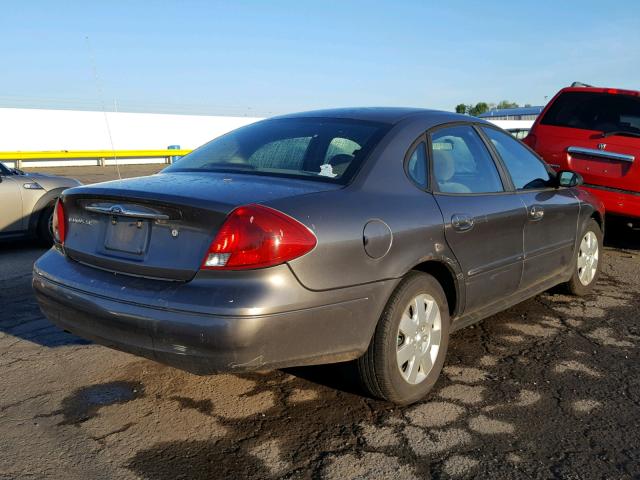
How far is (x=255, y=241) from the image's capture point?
9.05 ft

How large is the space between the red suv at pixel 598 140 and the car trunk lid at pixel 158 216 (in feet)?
15.9

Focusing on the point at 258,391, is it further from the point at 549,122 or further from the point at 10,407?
the point at 549,122

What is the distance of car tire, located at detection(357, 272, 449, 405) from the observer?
317 cm

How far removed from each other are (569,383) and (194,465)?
2178 millimetres

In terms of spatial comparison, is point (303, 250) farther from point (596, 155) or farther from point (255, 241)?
point (596, 155)

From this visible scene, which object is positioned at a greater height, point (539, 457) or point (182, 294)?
point (182, 294)

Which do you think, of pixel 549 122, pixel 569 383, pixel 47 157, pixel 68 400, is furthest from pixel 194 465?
pixel 47 157

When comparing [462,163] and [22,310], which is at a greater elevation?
[462,163]

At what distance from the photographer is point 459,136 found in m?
4.13

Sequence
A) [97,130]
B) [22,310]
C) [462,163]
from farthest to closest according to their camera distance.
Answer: [97,130]
[22,310]
[462,163]

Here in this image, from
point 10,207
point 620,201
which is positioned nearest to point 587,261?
point 620,201

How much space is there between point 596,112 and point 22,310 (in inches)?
251

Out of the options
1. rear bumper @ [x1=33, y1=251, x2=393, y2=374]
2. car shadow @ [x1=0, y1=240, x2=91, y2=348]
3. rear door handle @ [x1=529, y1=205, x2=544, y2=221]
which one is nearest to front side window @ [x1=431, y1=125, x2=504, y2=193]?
rear door handle @ [x1=529, y1=205, x2=544, y2=221]

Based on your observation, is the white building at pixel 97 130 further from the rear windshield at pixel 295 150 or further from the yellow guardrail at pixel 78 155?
the rear windshield at pixel 295 150
